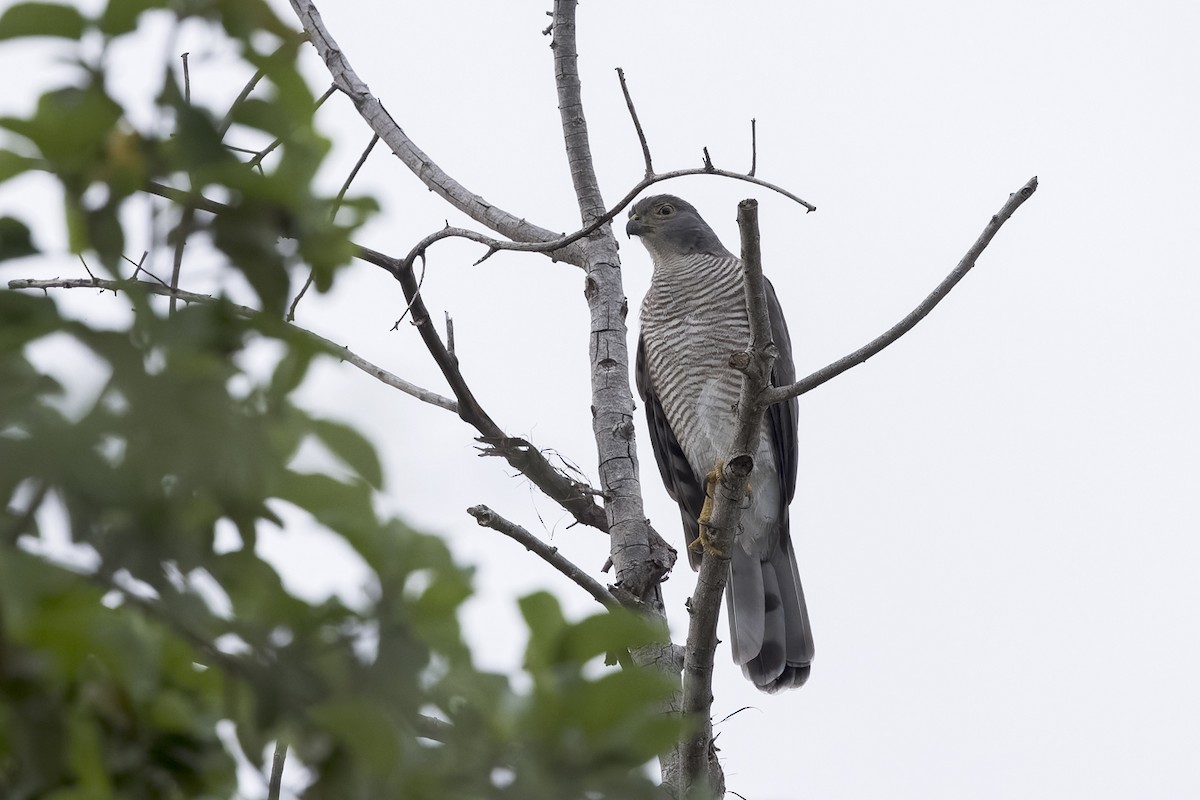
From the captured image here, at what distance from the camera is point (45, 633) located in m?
0.67

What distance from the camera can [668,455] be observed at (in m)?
6.18

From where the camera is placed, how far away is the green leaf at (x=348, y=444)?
0.77 m

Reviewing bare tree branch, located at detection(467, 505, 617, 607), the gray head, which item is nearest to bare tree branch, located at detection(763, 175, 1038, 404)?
bare tree branch, located at detection(467, 505, 617, 607)

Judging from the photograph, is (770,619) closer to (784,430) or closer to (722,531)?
(784,430)

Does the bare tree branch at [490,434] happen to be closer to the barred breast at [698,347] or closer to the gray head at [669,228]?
the barred breast at [698,347]

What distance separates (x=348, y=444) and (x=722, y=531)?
105 inches

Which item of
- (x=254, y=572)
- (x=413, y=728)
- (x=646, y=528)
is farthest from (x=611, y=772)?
(x=646, y=528)

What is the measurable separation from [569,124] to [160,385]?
13.2 ft

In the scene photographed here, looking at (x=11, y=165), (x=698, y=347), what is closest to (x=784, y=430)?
(x=698, y=347)

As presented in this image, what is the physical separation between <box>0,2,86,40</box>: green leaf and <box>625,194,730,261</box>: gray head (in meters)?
5.88

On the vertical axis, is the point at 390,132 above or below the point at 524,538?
above

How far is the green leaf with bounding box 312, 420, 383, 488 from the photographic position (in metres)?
0.77

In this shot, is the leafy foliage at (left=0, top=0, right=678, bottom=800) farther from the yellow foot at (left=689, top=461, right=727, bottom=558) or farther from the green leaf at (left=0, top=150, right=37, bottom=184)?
the yellow foot at (left=689, top=461, right=727, bottom=558)

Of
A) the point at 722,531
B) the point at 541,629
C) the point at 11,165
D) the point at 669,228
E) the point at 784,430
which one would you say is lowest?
the point at 541,629
